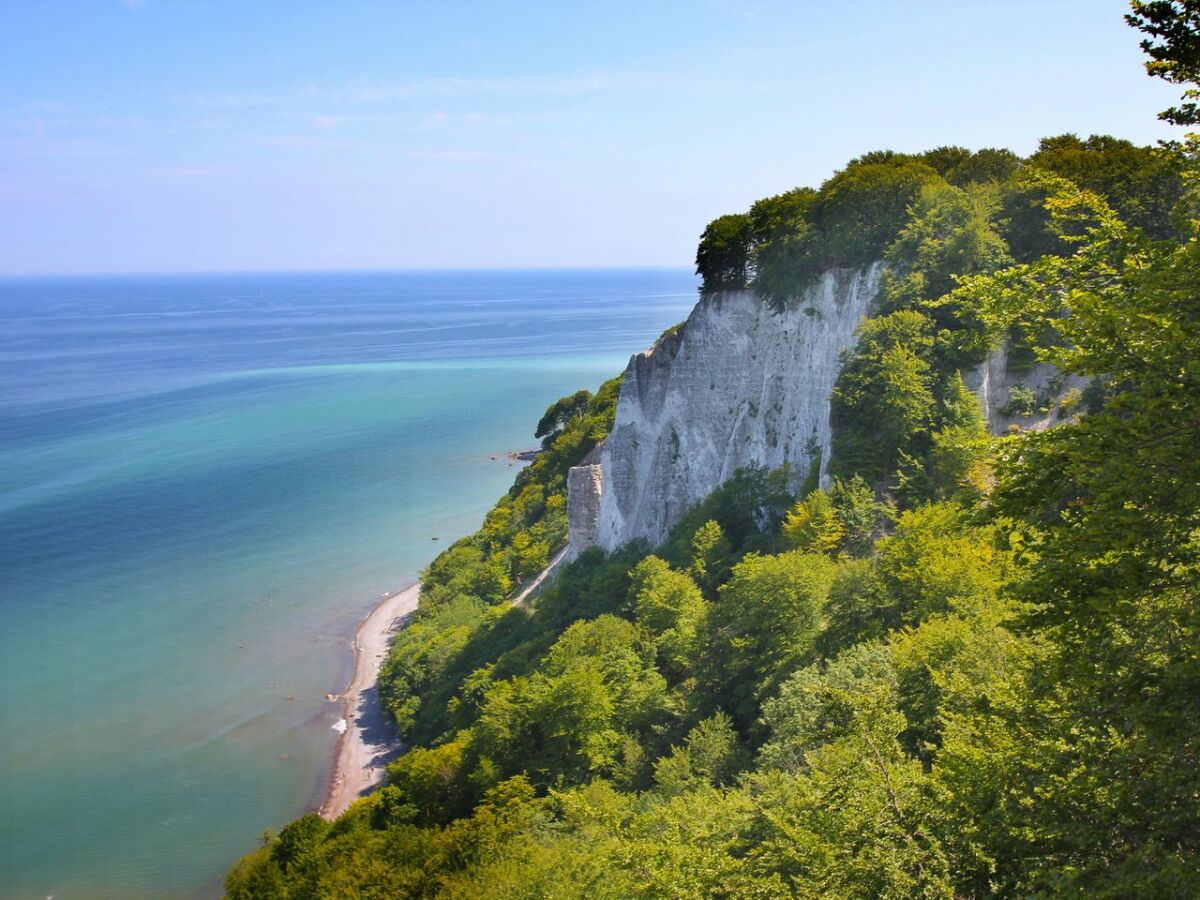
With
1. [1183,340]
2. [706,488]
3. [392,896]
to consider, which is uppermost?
[1183,340]

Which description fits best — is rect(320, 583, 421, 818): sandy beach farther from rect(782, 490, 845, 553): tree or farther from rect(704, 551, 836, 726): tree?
rect(782, 490, 845, 553): tree

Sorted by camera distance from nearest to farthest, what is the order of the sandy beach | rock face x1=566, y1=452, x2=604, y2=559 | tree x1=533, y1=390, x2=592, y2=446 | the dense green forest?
the dense green forest, the sandy beach, rock face x1=566, y1=452, x2=604, y2=559, tree x1=533, y1=390, x2=592, y2=446

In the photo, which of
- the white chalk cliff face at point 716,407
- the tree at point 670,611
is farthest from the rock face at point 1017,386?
the tree at point 670,611

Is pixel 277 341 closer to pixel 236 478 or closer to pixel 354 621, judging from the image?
pixel 236 478

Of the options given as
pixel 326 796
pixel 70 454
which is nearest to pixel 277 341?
pixel 70 454

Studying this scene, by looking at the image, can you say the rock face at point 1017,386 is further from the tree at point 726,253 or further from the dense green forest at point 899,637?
the tree at point 726,253

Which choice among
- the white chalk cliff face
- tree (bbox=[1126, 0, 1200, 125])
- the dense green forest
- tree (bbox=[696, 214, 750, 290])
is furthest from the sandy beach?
tree (bbox=[1126, 0, 1200, 125])
